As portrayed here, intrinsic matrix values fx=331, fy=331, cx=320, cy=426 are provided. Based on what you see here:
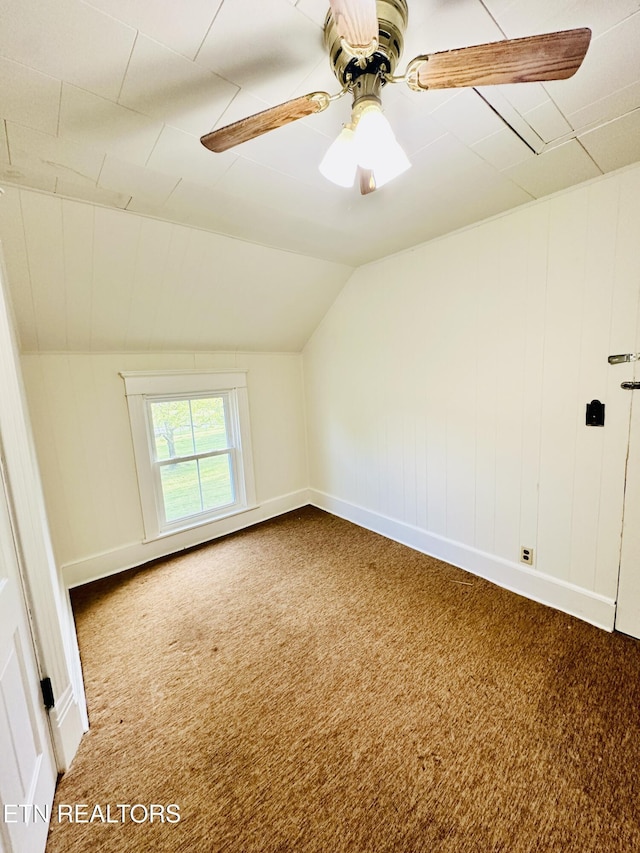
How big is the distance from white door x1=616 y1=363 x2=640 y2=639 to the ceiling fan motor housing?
1749mm

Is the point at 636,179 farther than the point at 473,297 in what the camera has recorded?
No

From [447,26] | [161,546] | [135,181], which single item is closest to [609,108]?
[447,26]

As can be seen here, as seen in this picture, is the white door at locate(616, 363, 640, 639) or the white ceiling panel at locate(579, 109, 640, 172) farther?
the white door at locate(616, 363, 640, 639)

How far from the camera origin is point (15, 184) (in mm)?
1442

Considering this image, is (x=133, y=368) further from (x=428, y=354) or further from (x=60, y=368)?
(x=428, y=354)

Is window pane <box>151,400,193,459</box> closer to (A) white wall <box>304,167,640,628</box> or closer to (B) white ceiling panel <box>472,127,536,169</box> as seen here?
(A) white wall <box>304,167,640,628</box>

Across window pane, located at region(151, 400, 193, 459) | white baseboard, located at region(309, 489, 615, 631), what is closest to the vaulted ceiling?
window pane, located at region(151, 400, 193, 459)

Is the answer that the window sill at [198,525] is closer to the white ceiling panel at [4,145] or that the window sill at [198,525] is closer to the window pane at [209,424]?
the window pane at [209,424]

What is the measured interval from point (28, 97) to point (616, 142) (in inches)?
86.1

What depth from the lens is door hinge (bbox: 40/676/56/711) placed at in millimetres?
1245

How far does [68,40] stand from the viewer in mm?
862

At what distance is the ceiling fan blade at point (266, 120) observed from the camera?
0.84 meters

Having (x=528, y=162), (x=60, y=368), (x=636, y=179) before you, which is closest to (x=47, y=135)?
(x=60, y=368)

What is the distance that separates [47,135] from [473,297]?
2.24 m
